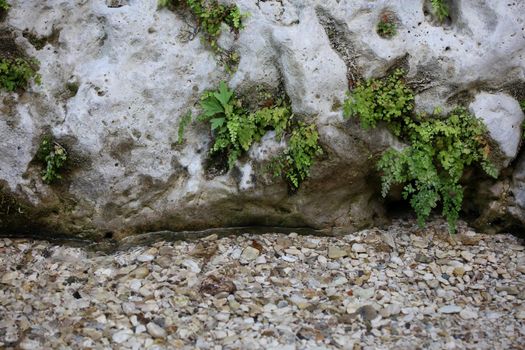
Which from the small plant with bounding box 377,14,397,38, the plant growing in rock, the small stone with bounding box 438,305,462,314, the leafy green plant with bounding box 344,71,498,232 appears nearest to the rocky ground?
the small stone with bounding box 438,305,462,314

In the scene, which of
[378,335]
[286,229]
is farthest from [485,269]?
[286,229]

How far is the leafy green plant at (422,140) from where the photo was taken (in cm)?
567

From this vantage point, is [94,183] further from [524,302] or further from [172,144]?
[524,302]

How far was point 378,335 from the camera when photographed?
489 cm

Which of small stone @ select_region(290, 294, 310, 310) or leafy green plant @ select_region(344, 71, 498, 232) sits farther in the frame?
leafy green plant @ select_region(344, 71, 498, 232)

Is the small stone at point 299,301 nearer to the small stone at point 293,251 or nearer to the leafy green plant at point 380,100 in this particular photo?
the small stone at point 293,251

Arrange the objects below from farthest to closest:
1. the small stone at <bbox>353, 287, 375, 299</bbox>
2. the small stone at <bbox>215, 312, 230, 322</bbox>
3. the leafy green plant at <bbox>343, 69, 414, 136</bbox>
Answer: the leafy green plant at <bbox>343, 69, 414, 136</bbox>, the small stone at <bbox>353, 287, 375, 299</bbox>, the small stone at <bbox>215, 312, 230, 322</bbox>

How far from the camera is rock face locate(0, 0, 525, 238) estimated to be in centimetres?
570

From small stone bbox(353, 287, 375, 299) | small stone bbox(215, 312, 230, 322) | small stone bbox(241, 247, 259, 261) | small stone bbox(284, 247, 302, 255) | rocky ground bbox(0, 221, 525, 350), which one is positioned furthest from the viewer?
small stone bbox(284, 247, 302, 255)

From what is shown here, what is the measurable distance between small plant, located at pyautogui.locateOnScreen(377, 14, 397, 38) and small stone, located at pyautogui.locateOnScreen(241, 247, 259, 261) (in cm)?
272

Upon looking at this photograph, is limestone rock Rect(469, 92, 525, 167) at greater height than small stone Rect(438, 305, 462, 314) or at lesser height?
greater

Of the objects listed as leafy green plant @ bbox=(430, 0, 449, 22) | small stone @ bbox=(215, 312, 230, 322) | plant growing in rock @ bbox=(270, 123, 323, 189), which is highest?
leafy green plant @ bbox=(430, 0, 449, 22)

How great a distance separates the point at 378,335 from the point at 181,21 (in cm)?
384

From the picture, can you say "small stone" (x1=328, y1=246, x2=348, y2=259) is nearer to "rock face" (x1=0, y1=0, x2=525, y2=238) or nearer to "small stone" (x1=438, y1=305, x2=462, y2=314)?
"rock face" (x1=0, y1=0, x2=525, y2=238)
